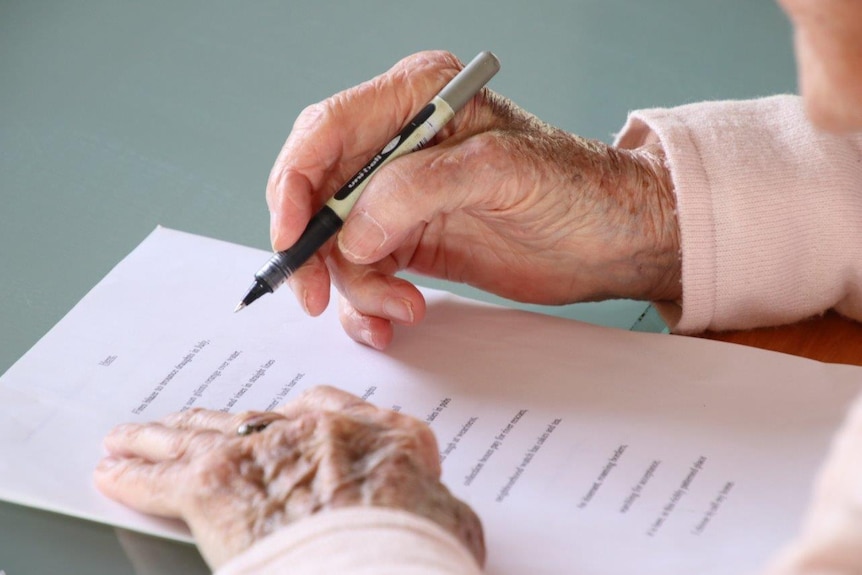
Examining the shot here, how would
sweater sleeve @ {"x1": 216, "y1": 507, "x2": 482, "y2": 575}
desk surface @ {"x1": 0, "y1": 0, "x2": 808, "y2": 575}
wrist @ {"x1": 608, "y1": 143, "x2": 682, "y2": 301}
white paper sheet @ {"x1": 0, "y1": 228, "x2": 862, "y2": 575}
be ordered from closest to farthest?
1. sweater sleeve @ {"x1": 216, "y1": 507, "x2": 482, "y2": 575}
2. white paper sheet @ {"x1": 0, "y1": 228, "x2": 862, "y2": 575}
3. wrist @ {"x1": 608, "y1": 143, "x2": 682, "y2": 301}
4. desk surface @ {"x1": 0, "y1": 0, "x2": 808, "y2": 575}

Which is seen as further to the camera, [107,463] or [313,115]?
[313,115]

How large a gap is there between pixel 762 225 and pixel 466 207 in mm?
296

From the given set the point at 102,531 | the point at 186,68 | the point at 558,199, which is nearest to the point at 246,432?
the point at 102,531

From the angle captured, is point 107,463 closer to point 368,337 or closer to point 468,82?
point 368,337

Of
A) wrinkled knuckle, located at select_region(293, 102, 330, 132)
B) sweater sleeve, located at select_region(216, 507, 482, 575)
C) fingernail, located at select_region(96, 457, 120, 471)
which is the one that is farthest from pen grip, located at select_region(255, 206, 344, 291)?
sweater sleeve, located at select_region(216, 507, 482, 575)

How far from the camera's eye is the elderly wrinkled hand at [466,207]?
1061 millimetres

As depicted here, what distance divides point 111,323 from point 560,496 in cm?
49

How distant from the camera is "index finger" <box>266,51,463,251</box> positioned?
1.07 metres

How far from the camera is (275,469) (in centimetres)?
82

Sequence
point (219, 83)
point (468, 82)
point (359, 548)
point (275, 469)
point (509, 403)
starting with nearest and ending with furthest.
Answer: point (359, 548) < point (275, 469) < point (509, 403) < point (468, 82) < point (219, 83)

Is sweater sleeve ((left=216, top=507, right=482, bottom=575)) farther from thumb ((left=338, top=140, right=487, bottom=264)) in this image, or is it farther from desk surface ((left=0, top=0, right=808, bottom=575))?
desk surface ((left=0, top=0, right=808, bottom=575))

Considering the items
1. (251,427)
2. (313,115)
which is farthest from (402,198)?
(251,427)

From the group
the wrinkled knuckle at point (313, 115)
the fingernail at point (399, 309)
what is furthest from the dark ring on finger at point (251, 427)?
the wrinkled knuckle at point (313, 115)

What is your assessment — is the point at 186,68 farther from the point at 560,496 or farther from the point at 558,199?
the point at 560,496
